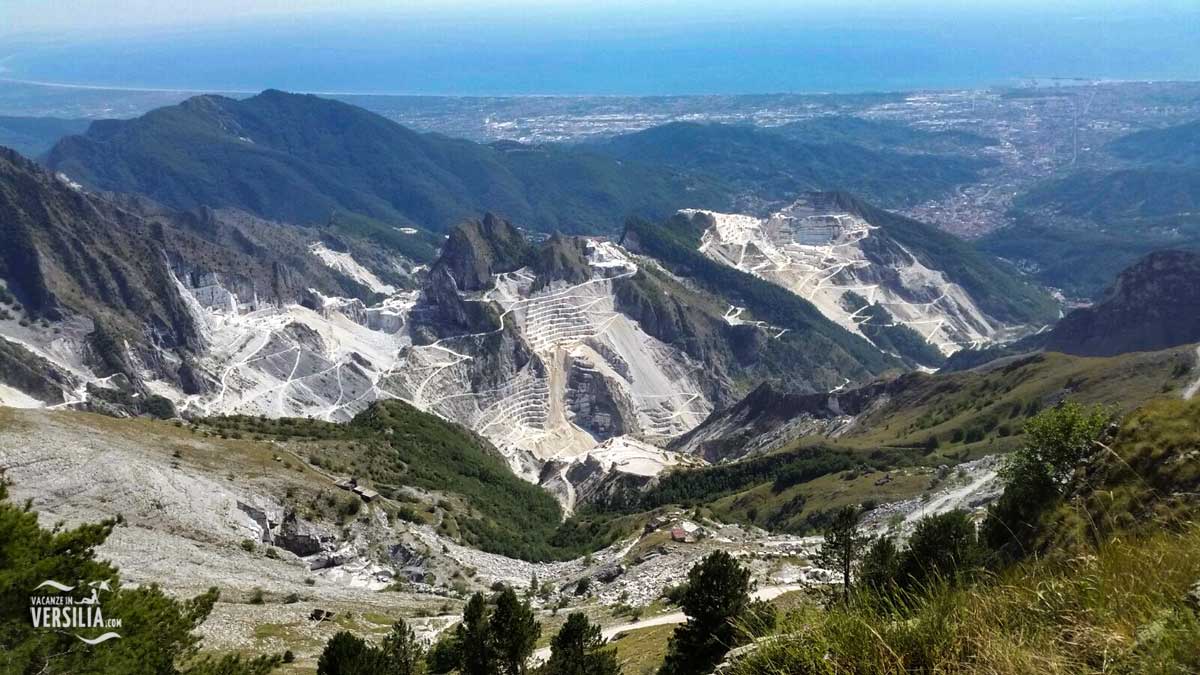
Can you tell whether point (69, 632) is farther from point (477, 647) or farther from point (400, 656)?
point (477, 647)

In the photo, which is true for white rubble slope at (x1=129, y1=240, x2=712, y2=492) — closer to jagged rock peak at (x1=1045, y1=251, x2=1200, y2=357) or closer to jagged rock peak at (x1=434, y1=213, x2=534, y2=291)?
jagged rock peak at (x1=434, y1=213, x2=534, y2=291)

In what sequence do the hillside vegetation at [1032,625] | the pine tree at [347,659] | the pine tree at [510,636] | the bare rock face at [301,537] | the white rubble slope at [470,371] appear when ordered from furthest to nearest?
the white rubble slope at [470,371]
the bare rock face at [301,537]
the pine tree at [510,636]
the pine tree at [347,659]
the hillside vegetation at [1032,625]

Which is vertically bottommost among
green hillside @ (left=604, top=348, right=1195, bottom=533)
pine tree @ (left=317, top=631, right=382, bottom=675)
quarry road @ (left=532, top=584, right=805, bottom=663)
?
green hillside @ (left=604, top=348, right=1195, bottom=533)

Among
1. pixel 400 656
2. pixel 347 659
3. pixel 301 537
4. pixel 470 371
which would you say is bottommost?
pixel 470 371

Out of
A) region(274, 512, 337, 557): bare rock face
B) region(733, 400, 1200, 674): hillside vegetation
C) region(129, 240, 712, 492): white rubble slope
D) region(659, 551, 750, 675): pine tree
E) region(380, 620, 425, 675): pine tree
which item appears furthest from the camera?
region(129, 240, 712, 492): white rubble slope

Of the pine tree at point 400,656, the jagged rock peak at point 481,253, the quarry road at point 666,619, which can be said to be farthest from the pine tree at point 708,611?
the jagged rock peak at point 481,253

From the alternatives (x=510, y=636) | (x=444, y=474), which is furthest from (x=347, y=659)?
(x=444, y=474)

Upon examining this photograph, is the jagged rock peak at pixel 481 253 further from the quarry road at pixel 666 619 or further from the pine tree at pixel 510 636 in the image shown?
the pine tree at pixel 510 636

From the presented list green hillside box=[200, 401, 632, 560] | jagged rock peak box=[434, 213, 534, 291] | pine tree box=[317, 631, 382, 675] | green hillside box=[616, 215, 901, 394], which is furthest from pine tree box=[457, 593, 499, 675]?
green hillside box=[616, 215, 901, 394]

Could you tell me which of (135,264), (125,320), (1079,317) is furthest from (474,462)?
(1079,317)

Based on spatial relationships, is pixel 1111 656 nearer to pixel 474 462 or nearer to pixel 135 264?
pixel 474 462

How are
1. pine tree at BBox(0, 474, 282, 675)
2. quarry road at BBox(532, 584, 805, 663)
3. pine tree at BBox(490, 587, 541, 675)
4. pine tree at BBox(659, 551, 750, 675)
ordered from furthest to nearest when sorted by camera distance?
quarry road at BBox(532, 584, 805, 663) < pine tree at BBox(490, 587, 541, 675) < pine tree at BBox(659, 551, 750, 675) < pine tree at BBox(0, 474, 282, 675)
